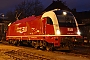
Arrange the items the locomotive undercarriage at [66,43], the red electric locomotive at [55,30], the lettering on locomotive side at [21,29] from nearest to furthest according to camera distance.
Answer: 1. the locomotive undercarriage at [66,43]
2. the red electric locomotive at [55,30]
3. the lettering on locomotive side at [21,29]

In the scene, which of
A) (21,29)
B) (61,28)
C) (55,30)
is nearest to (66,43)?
(61,28)

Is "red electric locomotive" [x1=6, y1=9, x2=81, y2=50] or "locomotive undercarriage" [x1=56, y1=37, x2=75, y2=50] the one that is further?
"red electric locomotive" [x1=6, y1=9, x2=81, y2=50]

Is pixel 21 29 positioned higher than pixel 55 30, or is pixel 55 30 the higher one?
pixel 21 29

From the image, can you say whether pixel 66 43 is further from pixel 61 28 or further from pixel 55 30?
pixel 55 30

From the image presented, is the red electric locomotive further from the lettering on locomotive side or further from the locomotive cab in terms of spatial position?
the lettering on locomotive side

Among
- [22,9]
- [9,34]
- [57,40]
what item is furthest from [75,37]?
[22,9]

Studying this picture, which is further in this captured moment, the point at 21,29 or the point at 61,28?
the point at 21,29

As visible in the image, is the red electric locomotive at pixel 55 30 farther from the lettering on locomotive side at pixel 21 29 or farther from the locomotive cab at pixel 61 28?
the lettering on locomotive side at pixel 21 29

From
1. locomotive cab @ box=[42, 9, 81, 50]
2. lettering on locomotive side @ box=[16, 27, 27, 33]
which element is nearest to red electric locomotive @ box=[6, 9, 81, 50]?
locomotive cab @ box=[42, 9, 81, 50]

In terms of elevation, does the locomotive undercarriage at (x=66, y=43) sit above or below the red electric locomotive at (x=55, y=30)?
below

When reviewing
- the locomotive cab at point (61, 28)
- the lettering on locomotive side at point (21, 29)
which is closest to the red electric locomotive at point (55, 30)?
the locomotive cab at point (61, 28)

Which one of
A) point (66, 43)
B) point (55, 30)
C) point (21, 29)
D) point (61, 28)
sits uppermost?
point (21, 29)

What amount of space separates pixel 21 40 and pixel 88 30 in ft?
66.4

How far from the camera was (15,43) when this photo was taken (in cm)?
3003
